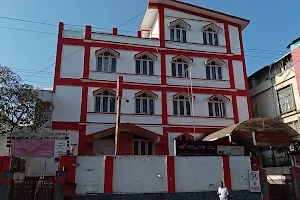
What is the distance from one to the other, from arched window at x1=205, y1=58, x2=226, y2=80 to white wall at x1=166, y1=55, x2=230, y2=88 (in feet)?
0.94

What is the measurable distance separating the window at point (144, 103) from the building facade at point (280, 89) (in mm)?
10496

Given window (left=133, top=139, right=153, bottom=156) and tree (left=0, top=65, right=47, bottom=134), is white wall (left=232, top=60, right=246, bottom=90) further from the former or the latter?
tree (left=0, top=65, right=47, bottom=134)

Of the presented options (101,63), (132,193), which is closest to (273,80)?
(101,63)

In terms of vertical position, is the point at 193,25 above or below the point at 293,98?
above

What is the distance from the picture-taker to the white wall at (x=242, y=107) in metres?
21.0

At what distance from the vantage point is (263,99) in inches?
953

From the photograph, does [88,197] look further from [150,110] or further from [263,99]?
[263,99]

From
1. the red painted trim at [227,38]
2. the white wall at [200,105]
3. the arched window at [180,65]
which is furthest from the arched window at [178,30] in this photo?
the white wall at [200,105]

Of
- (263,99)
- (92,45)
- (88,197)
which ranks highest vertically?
(92,45)

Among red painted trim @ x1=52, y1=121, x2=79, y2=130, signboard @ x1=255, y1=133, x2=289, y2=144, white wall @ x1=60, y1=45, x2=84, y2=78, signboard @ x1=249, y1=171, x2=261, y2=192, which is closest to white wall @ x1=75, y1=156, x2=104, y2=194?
red painted trim @ x1=52, y1=121, x2=79, y2=130

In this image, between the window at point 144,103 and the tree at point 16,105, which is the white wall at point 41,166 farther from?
the window at point 144,103

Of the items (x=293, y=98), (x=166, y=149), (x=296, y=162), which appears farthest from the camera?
(x=293, y=98)

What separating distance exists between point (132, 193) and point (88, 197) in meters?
1.89

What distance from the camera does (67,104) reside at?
1848 centimetres
